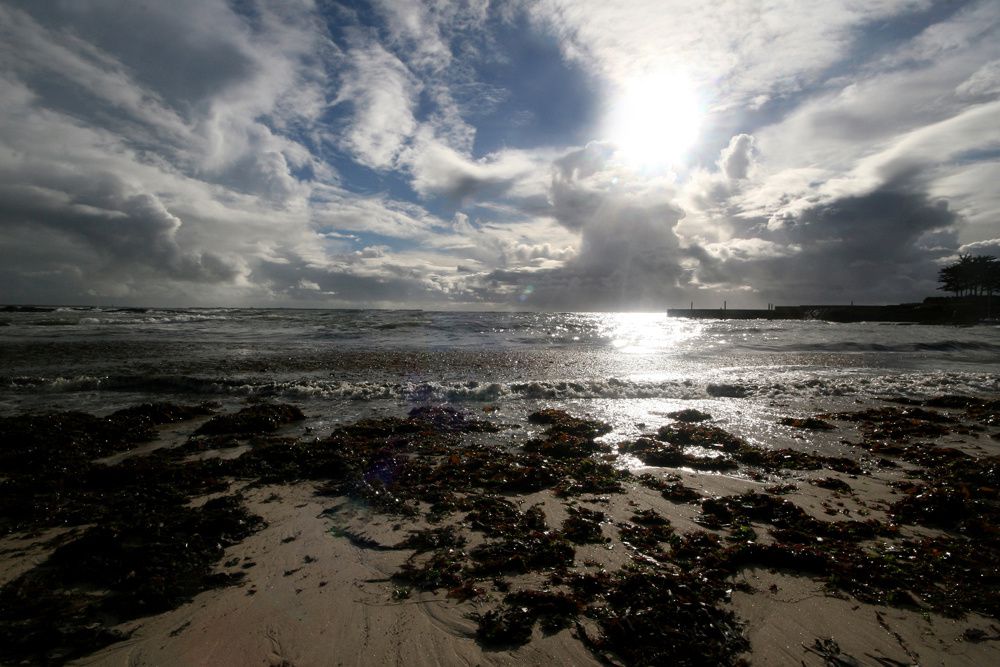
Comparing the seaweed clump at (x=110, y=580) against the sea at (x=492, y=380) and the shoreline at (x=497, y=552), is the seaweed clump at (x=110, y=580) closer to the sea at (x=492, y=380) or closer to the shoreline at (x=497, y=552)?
the shoreline at (x=497, y=552)

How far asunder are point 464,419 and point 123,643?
22.7 ft

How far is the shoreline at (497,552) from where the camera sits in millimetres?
3117

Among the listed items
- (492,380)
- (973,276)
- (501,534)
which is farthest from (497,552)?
(973,276)

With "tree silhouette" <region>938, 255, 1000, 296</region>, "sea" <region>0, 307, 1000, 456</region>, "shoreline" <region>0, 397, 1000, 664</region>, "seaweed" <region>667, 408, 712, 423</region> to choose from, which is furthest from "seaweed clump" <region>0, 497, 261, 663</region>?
"tree silhouette" <region>938, 255, 1000, 296</region>

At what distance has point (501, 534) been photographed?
4617mm

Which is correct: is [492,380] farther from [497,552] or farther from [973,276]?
[973,276]

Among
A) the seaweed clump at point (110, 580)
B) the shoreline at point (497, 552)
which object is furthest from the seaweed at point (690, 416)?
the seaweed clump at point (110, 580)

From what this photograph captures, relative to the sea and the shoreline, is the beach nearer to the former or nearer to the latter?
the shoreline

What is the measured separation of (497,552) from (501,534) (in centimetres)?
42

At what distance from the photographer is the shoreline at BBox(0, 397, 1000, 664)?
123 inches

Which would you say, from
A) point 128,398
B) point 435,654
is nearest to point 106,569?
point 435,654

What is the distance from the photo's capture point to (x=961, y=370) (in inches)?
669

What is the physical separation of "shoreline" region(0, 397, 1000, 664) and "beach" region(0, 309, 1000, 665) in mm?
24

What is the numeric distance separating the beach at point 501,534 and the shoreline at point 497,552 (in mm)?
24
